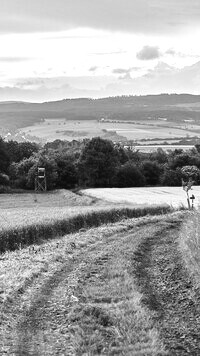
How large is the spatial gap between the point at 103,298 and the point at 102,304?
0.55 m

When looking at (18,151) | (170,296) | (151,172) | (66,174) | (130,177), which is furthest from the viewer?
(18,151)

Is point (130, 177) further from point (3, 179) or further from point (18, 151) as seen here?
point (18, 151)

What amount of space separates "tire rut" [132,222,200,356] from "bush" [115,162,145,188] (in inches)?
2608

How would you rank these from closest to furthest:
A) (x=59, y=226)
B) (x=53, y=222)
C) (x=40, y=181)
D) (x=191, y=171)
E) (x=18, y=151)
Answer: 1. (x=53, y=222)
2. (x=59, y=226)
3. (x=191, y=171)
4. (x=40, y=181)
5. (x=18, y=151)

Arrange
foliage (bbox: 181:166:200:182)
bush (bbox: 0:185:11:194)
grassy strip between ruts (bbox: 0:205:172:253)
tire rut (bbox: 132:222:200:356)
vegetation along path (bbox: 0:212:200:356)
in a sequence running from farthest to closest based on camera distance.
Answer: foliage (bbox: 181:166:200:182), bush (bbox: 0:185:11:194), grassy strip between ruts (bbox: 0:205:172:253), tire rut (bbox: 132:222:200:356), vegetation along path (bbox: 0:212:200:356)

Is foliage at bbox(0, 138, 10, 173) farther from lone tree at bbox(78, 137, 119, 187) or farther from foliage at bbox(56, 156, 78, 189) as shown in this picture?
lone tree at bbox(78, 137, 119, 187)

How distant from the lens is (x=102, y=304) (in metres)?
11.9

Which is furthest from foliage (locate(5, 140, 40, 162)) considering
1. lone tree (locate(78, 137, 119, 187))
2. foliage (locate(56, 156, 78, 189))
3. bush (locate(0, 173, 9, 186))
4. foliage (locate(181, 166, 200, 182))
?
foliage (locate(181, 166, 200, 182))

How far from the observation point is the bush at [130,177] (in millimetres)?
87562

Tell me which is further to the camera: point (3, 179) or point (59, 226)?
point (3, 179)

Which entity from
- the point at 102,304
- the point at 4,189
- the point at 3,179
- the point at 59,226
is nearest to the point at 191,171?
the point at 4,189

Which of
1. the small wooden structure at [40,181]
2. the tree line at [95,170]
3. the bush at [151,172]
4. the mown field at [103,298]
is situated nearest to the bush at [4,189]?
the tree line at [95,170]

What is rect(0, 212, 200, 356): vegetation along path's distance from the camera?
9.33m

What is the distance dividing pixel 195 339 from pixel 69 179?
250 ft
